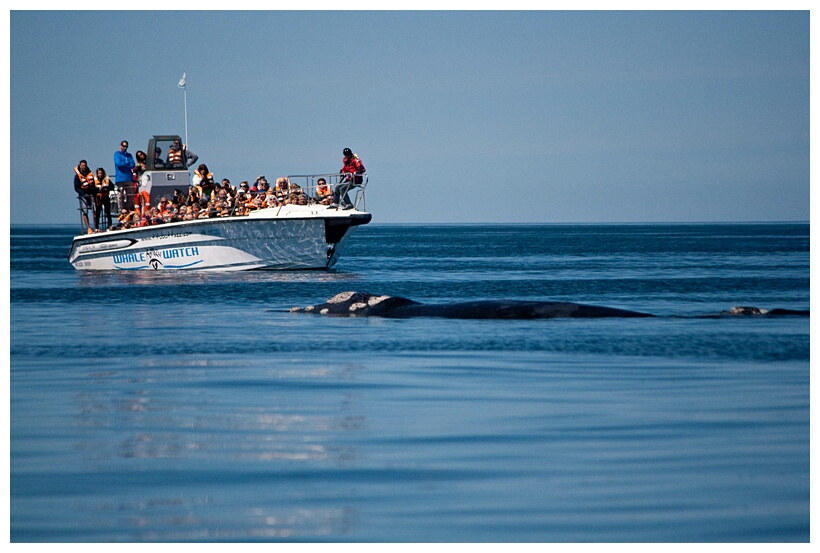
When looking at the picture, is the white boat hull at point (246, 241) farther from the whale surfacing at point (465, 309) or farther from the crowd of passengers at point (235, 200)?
the whale surfacing at point (465, 309)

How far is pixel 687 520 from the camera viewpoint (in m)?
9.52

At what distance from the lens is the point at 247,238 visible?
42344 mm

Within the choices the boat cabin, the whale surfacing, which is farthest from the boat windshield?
the whale surfacing

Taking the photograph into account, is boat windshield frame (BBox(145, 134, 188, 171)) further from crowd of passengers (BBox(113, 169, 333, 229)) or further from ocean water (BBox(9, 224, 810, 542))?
ocean water (BBox(9, 224, 810, 542))

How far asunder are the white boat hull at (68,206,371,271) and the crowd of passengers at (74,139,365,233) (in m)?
0.39

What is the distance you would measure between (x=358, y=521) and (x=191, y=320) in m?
17.6

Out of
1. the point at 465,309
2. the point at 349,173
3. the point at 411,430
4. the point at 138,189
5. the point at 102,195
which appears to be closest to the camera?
the point at 411,430

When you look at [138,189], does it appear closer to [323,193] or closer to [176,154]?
[176,154]

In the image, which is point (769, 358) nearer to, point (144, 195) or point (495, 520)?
point (495, 520)

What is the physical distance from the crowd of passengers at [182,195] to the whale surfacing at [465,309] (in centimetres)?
1518

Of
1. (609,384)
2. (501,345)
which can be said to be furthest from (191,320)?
(609,384)

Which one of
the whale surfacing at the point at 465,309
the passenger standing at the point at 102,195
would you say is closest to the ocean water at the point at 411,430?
the whale surfacing at the point at 465,309

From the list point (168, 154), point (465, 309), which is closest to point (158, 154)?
point (168, 154)

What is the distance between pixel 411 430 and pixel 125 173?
33.2 metres
